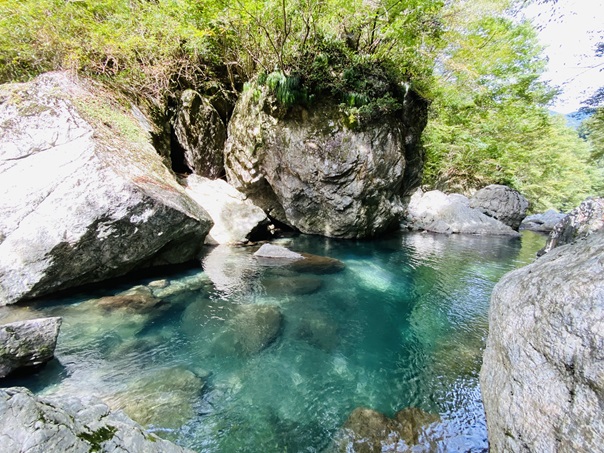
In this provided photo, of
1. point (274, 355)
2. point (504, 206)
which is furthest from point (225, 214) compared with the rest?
point (504, 206)

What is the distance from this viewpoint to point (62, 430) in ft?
4.34

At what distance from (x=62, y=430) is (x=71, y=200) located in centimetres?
474

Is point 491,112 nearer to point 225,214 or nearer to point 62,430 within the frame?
point 225,214

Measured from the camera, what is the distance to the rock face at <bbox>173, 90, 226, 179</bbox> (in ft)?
34.0

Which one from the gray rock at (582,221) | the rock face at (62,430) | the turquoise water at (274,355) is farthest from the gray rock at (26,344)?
Result: the gray rock at (582,221)

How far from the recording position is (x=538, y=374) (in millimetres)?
1714

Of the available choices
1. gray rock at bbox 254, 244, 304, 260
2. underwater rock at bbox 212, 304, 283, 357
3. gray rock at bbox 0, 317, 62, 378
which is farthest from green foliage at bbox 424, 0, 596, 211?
gray rock at bbox 0, 317, 62, 378

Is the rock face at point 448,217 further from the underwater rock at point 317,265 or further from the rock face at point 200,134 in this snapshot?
the rock face at point 200,134

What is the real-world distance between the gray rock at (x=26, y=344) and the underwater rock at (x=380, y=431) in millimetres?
3437

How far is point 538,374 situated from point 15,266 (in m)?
6.68

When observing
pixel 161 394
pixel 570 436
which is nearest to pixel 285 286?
pixel 161 394

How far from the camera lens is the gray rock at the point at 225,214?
9.17m

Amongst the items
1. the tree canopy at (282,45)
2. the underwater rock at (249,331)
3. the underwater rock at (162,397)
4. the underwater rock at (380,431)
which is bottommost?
the underwater rock at (249,331)

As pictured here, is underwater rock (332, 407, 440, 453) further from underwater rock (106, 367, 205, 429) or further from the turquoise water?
underwater rock (106, 367, 205, 429)
